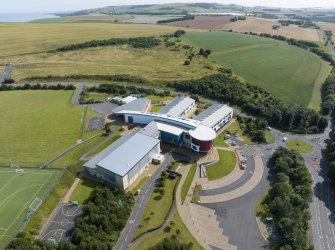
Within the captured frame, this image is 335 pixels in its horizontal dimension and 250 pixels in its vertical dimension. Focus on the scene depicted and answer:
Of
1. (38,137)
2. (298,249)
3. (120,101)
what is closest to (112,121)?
(120,101)

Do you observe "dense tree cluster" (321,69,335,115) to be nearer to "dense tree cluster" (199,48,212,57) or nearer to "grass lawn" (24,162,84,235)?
"dense tree cluster" (199,48,212,57)

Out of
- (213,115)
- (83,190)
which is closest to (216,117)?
(213,115)

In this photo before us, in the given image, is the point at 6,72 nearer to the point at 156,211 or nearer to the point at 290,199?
the point at 156,211

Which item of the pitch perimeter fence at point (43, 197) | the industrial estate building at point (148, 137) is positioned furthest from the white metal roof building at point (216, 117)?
the pitch perimeter fence at point (43, 197)

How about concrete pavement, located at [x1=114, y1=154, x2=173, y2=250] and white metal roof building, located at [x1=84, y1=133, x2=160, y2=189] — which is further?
white metal roof building, located at [x1=84, y1=133, x2=160, y2=189]

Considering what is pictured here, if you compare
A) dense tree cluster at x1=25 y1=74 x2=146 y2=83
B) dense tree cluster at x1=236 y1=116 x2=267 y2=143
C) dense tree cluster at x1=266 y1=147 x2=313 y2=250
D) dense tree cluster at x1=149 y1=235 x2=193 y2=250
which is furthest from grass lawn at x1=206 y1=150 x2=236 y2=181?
dense tree cluster at x1=25 y1=74 x2=146 y2=83
